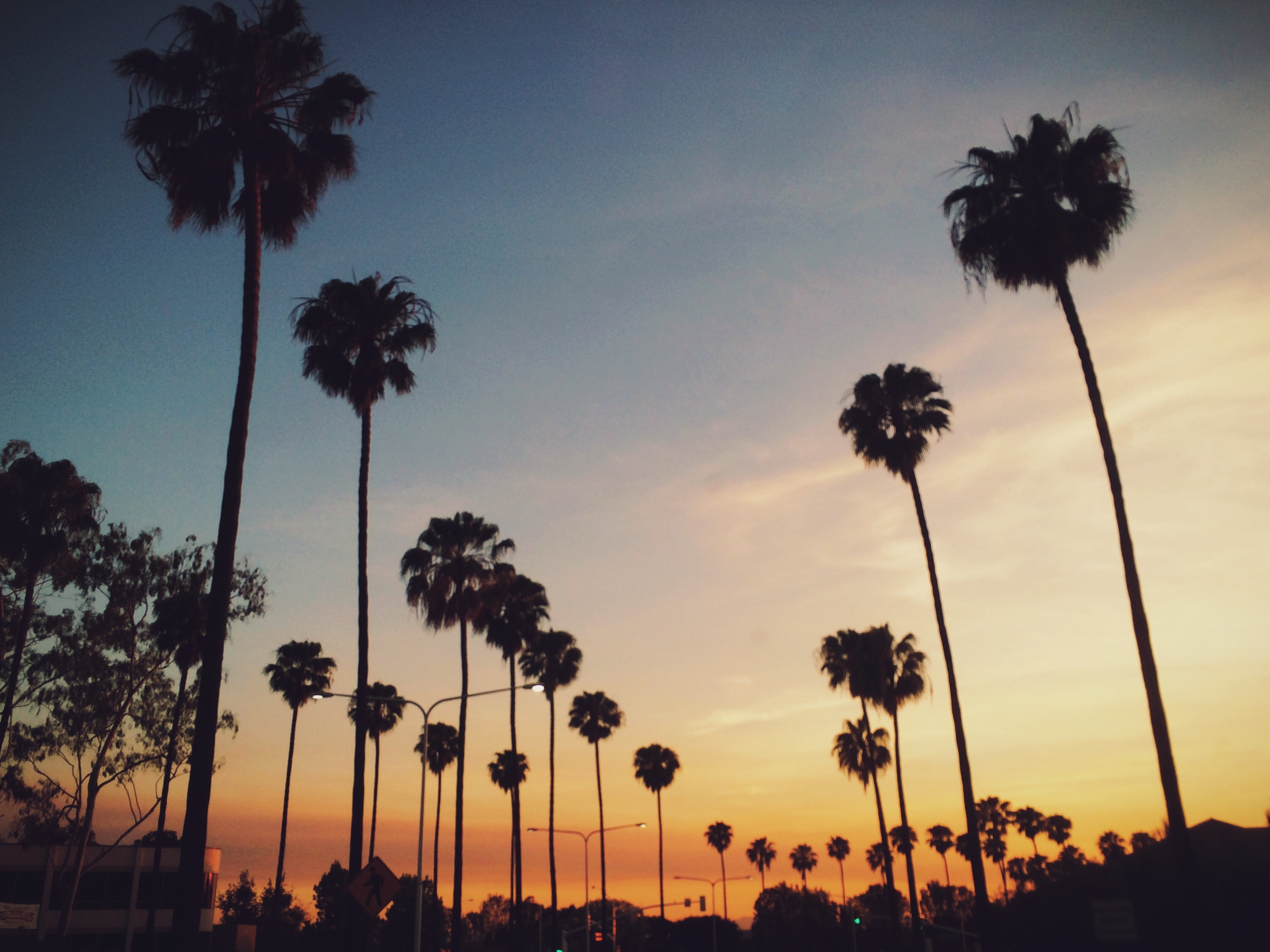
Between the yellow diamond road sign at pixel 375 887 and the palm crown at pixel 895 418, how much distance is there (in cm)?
2370

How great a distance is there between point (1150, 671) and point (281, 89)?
894 inches

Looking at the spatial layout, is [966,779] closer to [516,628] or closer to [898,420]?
[898,420]

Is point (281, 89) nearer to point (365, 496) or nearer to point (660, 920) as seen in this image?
point (365, 496)

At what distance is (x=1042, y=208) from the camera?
73.7 feet

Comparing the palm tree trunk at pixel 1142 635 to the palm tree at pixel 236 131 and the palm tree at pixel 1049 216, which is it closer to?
the palm tree at pixel 1049 216

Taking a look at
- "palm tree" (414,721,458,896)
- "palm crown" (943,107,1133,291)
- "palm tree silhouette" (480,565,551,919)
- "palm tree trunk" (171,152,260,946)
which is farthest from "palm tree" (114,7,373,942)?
"palm tree" (414,721,458,896)

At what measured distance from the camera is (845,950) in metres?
101

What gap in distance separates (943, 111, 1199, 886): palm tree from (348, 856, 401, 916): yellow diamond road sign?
18.8 meters

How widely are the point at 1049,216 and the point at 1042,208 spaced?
12.3 inches

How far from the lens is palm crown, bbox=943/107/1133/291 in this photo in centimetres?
2209

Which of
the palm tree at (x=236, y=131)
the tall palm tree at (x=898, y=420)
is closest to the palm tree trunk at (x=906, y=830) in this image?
the tall palm tree at (x=898, y=420)

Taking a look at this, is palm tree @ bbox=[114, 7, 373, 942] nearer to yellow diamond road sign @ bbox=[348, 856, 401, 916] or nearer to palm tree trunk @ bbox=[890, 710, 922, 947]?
yellow diamond road sign @ bbox=[348, 856, 401, 916]

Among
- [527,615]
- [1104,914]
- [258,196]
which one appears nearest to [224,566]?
[258,196]

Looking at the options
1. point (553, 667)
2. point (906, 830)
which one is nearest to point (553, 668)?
point (553, 667)
